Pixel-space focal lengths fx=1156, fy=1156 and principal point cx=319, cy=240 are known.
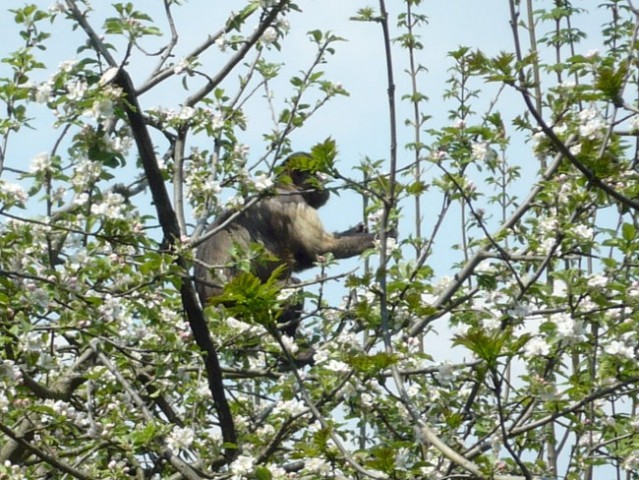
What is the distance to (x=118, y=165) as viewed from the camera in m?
5.06

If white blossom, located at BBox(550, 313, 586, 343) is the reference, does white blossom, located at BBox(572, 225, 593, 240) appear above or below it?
above

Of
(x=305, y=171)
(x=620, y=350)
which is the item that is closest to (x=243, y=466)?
(x=305, y=171)

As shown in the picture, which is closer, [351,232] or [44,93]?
[44,93]

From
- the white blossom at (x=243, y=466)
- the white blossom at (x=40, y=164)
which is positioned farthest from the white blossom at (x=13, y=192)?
the white blossom at (x=243, y=466)

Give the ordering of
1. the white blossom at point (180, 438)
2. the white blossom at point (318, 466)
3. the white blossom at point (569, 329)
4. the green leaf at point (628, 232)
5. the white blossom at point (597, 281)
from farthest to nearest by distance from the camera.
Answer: the white blossom at point (180, 438), the green leaf at point (628, 232), the white blossom at point (597, 281), the white blossom at point (318, 466), the white blossom at point (569, 329)

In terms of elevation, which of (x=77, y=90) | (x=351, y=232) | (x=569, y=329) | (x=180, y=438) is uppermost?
(x=351, y=232)

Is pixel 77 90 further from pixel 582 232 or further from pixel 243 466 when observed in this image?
pixel 582 232

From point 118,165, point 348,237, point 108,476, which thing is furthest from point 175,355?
point 348,237

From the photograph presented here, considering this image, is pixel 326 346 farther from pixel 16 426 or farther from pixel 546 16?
pixel 546 16

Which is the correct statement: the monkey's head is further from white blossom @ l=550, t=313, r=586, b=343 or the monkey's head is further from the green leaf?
the green leaf

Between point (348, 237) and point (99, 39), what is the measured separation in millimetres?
6523

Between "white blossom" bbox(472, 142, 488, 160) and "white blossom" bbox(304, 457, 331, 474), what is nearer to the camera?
"white blossom" bbox(304, 457, 331, 474)

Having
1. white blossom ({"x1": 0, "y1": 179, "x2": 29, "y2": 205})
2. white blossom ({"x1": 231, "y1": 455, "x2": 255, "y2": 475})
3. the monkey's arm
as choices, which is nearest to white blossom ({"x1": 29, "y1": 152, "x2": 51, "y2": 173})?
white blossom ({"x1": 0, "y1": 179, "x2": 29, "y2": 205})

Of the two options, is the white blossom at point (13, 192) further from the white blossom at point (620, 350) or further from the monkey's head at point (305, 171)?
the white blossom at point (620, 350)
